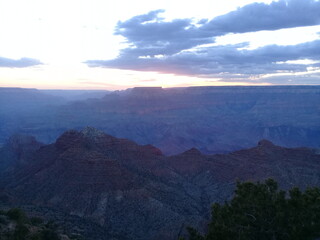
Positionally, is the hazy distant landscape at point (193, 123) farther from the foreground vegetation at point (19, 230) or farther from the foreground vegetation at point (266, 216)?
the foreground vegetation at point (266, 216)

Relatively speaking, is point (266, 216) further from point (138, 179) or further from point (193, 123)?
point (193, 123)

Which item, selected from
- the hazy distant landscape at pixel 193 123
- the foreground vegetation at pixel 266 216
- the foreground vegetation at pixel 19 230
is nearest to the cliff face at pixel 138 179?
the foreground vegetation at pixel 19 230

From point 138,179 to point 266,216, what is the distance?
38.4 metres

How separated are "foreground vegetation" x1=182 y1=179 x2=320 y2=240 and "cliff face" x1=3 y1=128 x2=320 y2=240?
79.0ft

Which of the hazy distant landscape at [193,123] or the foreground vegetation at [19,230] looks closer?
the foreground vegetation at [19,230]

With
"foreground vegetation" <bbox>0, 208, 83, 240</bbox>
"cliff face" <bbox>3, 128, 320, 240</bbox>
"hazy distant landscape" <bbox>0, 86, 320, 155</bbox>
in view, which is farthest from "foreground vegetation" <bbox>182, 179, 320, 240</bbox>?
"hazy distant landscape" <bbox>0, 86, 320, 155</bbox>

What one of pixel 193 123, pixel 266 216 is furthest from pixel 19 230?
pixel 193 123

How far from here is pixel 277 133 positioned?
15912cm

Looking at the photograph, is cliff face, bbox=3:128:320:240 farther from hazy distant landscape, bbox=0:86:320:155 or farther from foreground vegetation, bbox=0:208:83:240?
hazy distant landscape, bbox=0:86:320:155

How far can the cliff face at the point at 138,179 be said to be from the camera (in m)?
48.7

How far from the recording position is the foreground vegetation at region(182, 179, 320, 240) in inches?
754

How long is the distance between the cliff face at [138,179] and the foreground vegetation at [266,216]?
948 inches

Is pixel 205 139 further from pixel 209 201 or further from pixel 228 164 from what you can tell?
pixel 209 201

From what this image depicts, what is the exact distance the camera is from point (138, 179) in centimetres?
5766
